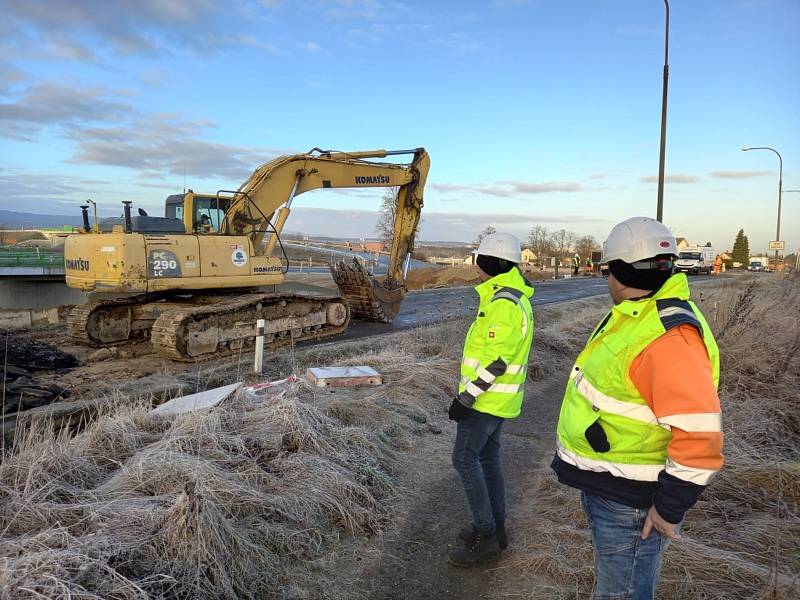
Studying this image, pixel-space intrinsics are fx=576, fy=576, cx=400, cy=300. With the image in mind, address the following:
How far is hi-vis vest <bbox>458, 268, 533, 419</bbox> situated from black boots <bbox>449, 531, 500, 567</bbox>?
2.80 ft

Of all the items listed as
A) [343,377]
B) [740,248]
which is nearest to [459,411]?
[343,377]

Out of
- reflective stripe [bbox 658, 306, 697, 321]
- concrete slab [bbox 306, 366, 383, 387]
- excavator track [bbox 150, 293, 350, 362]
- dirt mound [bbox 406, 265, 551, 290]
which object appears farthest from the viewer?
dirt mound [bbox 406, 265, 551, 290]

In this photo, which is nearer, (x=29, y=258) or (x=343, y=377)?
(x=343, y=377)

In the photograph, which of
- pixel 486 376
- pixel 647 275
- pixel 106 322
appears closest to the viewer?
pixel 647 275

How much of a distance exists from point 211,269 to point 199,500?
821cm

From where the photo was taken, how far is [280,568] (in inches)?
138

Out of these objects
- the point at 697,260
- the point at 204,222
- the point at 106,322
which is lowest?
the point at 106,322

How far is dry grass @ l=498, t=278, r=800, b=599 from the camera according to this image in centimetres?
317

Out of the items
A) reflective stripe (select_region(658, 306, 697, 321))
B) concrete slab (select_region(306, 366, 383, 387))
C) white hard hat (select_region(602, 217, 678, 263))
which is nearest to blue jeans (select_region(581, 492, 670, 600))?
reflective stripe (select_region(658, 306, 697, 321))

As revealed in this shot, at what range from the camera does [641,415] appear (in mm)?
2205

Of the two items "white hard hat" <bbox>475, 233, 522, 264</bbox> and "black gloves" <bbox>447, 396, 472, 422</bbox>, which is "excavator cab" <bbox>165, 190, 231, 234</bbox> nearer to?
"white hard hat" <bbox>475, 233, 522, 264</bbox>

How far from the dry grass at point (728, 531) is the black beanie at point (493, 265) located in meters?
1.84

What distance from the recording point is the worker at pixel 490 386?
3562mm

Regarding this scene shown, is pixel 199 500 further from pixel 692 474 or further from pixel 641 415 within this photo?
pixel 692 474
